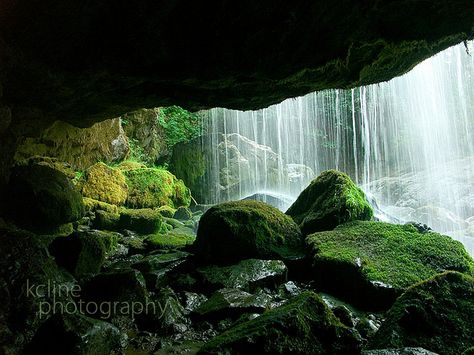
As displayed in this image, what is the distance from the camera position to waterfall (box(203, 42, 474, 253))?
76.0 ft

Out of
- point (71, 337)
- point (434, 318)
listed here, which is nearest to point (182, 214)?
point (71, 337)

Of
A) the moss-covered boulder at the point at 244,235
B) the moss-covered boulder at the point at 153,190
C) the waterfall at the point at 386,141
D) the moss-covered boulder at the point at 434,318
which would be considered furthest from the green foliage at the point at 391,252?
the waterfall at the point at 386,141

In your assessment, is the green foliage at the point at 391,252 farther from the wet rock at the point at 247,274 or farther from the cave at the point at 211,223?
the wet rock at the point at 247,274

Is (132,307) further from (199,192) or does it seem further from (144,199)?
(199,192)

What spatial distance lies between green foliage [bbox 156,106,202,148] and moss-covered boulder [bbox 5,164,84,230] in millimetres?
11953

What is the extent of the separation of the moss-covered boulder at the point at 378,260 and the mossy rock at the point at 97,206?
708 centimetres

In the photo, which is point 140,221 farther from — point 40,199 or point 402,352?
point 402,352

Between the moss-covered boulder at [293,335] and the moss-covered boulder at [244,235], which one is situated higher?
the moss-covered boulder at [244,235]

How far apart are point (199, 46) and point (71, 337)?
149 inches

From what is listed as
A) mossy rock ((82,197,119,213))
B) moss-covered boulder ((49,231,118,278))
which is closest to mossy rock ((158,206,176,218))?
mossy rock ((82,197,119,213))

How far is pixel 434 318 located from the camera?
3.54 metres

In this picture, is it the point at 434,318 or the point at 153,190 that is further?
the point at 153,190

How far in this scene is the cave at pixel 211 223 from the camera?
11.6ft

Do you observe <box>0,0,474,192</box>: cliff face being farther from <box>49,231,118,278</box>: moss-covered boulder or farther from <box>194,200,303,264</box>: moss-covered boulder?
<box>194,200,303,264</box>: moss-covered boulder
